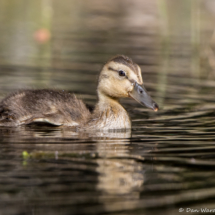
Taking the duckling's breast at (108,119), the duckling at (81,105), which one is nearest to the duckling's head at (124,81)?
the duckling at (81,105)

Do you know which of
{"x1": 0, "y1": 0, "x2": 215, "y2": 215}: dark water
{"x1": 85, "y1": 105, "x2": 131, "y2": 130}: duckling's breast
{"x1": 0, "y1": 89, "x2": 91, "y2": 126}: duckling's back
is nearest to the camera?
{"x1": 0, "y1": 0, "x2": 215, "y2": 215}: dark water

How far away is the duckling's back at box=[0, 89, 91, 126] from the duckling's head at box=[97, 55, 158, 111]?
52 centimetres

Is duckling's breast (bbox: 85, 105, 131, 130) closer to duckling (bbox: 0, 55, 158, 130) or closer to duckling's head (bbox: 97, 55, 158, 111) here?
duckling (bbox: 0, 55, 158, 130)

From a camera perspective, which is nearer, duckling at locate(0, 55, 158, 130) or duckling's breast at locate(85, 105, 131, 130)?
duckling at locate(0, 55, 158, 130)

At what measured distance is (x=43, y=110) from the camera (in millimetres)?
7500

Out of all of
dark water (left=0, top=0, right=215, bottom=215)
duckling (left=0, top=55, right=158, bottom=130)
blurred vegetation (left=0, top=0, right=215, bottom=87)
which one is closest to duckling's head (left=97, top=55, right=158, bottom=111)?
duckling (left=0, top=55, right=158, bottom=130)

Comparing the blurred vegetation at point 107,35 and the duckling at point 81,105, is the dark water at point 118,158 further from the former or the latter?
the blurred vegetation at point 107,35

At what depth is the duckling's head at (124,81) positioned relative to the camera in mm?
7594

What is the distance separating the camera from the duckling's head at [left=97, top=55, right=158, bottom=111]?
759 centimetres

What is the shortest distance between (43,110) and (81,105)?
1.93 feet

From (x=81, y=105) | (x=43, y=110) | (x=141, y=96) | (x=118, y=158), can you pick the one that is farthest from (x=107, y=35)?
(x=118, y=158)

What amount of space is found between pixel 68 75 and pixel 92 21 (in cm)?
918

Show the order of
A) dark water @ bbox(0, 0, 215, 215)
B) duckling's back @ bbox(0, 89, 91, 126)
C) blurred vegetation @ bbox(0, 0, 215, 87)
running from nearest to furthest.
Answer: dark water @ bbox(0, 0, 215, 215)
duckling's back @ bbox(0, 89, 91, 126)
blurred vegetation @ bbox(0, 0, 215, 87)

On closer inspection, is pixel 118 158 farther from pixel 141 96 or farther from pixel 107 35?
pixel 107 35
